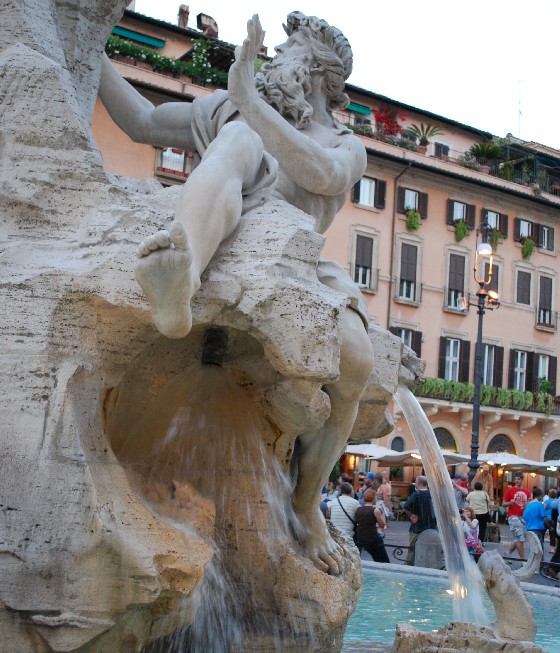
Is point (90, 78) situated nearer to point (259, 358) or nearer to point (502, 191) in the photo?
point (259, 358)

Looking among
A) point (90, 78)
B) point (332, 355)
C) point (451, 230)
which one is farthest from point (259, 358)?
point (451, 230)

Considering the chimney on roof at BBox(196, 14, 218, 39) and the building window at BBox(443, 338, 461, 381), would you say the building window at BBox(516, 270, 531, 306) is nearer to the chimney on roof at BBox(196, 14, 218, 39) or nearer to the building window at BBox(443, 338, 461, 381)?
the building window at BBox(443, 338, 461, 381)

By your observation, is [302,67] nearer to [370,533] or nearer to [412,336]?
[370,533]

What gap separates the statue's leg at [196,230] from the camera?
2635 millimetres

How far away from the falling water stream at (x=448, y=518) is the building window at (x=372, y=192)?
28902mm

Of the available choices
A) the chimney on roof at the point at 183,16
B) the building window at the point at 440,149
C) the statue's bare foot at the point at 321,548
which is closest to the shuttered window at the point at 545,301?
the building window at the point at 440,149

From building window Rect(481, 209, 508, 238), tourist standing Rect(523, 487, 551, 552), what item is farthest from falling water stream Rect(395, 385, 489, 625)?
building window Rect(481, 209, 508, 238)

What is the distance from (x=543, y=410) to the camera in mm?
36625

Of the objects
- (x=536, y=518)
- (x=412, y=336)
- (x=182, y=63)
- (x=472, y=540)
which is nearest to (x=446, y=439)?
(x=412, y=336)

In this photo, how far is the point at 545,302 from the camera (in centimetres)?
3878

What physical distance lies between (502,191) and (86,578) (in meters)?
35.9

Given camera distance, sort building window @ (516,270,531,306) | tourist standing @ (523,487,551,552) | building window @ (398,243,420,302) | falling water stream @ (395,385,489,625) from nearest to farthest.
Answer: falling water stream @ (395,385,489,625) → tourist standing @ (523,487,551,552) → building window @ (398,243,420,302) → building window @ (516,270,531,306)

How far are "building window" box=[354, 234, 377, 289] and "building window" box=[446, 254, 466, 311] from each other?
3544 mm

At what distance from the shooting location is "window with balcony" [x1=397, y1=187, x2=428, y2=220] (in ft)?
115
